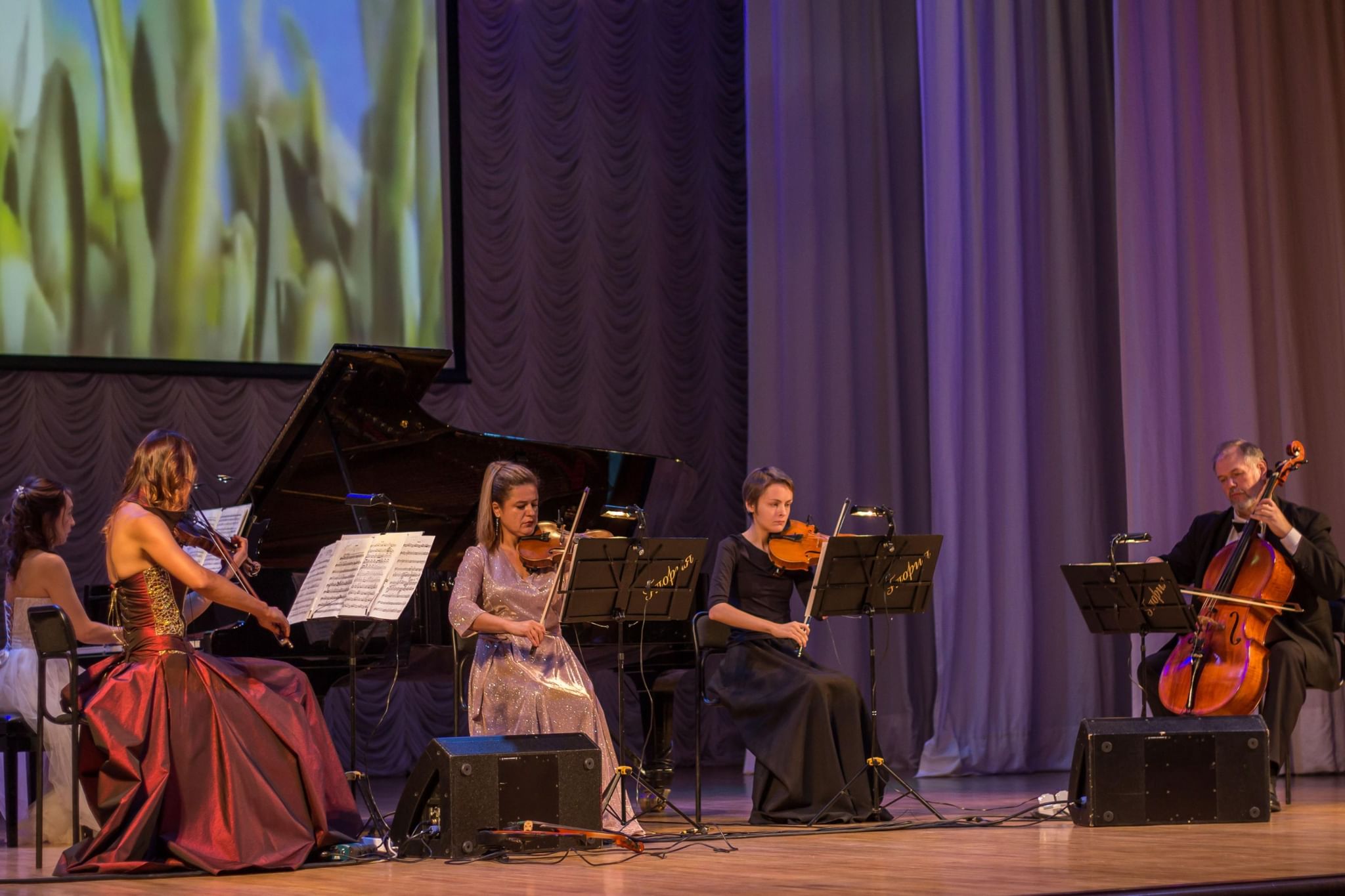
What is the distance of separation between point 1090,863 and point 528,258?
18.7 ft

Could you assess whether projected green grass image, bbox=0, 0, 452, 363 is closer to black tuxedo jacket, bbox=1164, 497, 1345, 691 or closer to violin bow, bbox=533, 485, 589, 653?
violin bow, bbox=533, 485, 589, 653

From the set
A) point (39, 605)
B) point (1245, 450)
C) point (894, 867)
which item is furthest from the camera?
point (1245, 450)

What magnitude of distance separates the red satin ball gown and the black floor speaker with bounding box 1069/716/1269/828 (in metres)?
2.42

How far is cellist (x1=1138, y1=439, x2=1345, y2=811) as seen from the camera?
6008 mm

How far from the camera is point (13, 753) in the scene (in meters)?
5.74

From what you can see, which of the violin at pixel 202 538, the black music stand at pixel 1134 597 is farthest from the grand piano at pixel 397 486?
the black music stand at pixel 1134 597

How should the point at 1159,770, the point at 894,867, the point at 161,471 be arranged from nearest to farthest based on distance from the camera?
the point at 894,867 < the point at 161,471 < the point at 1159,770

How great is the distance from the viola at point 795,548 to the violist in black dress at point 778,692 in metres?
0.04

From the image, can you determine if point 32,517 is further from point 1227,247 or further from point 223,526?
point 1227,247

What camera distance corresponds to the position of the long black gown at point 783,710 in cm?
581

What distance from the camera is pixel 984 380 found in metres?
8.83

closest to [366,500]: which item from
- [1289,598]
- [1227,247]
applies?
[1289,598]

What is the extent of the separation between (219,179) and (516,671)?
4031 mm

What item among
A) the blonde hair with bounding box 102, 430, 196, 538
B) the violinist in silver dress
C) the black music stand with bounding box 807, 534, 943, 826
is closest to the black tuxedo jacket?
the black music stand with bounding box 807, 534, 943, 826
